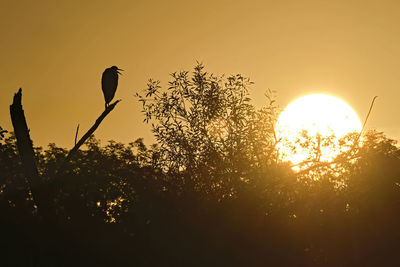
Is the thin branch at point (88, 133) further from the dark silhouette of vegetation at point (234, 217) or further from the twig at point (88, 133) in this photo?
the dark silhouette of vegetation at point (234, 217)

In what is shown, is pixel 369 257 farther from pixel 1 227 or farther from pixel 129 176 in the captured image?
pixel 1 227

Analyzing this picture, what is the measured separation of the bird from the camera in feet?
38.1

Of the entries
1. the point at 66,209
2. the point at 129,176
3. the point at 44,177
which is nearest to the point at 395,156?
the point at 129,176

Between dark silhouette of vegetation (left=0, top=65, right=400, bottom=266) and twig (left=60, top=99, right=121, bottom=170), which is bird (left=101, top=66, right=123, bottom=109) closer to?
twig (left=60, top=99, right=121, bottom=170)

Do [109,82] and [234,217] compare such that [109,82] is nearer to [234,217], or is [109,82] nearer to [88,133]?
[88,133]

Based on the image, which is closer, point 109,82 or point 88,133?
point 88,133

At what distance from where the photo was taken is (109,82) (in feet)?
39.2

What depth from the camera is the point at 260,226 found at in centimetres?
1872

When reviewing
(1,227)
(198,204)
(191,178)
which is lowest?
(1,227)

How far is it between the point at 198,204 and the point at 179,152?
357 centimetres

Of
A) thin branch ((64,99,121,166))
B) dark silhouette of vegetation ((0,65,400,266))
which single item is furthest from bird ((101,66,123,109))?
dark silhouette of vegetation ((0,65,400,266))

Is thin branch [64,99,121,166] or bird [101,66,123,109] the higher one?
bird [101,66,123,109]

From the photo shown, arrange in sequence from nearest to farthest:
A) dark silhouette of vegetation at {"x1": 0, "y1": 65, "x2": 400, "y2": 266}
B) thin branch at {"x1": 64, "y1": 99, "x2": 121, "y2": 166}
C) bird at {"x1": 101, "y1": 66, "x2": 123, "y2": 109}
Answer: thin branch at {"x1": 64, "y1": 99, "x2": 121, "y2": 166} < bird at {"x1": 101, "y1": 66, "x2": 123, "y2": 109} < dark silhouette of vegetation at {"x1": 0, "y1": 65, "x2": 400, "y2": 266}

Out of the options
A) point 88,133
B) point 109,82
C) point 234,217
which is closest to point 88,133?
point 88,133
